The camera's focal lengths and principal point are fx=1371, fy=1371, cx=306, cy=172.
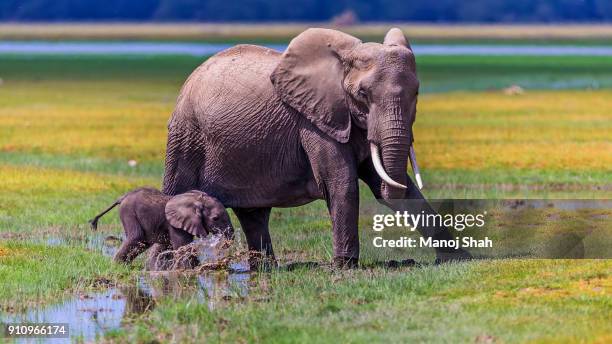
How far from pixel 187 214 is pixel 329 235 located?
124 inches

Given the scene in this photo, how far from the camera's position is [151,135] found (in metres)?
31.3

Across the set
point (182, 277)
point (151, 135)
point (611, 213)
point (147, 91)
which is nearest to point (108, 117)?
point (151, 135)

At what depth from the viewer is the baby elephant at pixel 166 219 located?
13.3m

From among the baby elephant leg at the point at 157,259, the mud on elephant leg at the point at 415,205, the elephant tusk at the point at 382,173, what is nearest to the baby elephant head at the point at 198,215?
the baby elephant leg at the point at 157,259

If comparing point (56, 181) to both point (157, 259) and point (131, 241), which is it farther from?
point (157, 259)

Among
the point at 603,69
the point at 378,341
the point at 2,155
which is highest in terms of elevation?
the point at 603,69

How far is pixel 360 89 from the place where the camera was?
12664 mm

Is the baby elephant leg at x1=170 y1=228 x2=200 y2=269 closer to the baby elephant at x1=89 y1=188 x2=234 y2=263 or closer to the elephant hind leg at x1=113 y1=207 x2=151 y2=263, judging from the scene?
the baby elephant at x1=89 y1=188 x2=234 y2=263

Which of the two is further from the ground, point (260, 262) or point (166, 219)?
point (166, 219)

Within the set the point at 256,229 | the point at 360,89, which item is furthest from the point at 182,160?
the point at 360,89

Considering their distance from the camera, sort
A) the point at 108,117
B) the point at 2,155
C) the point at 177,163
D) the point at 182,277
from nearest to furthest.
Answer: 1. the point at 182,277
2. the point at 177,163
3. the point at 2,155
4. the point at 108,117

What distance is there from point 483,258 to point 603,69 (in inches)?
2608

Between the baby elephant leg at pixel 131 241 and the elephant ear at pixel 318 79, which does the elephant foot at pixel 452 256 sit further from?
the baby elephant leg at pixel 131 241

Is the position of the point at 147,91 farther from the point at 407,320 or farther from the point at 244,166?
the point at 407,320
